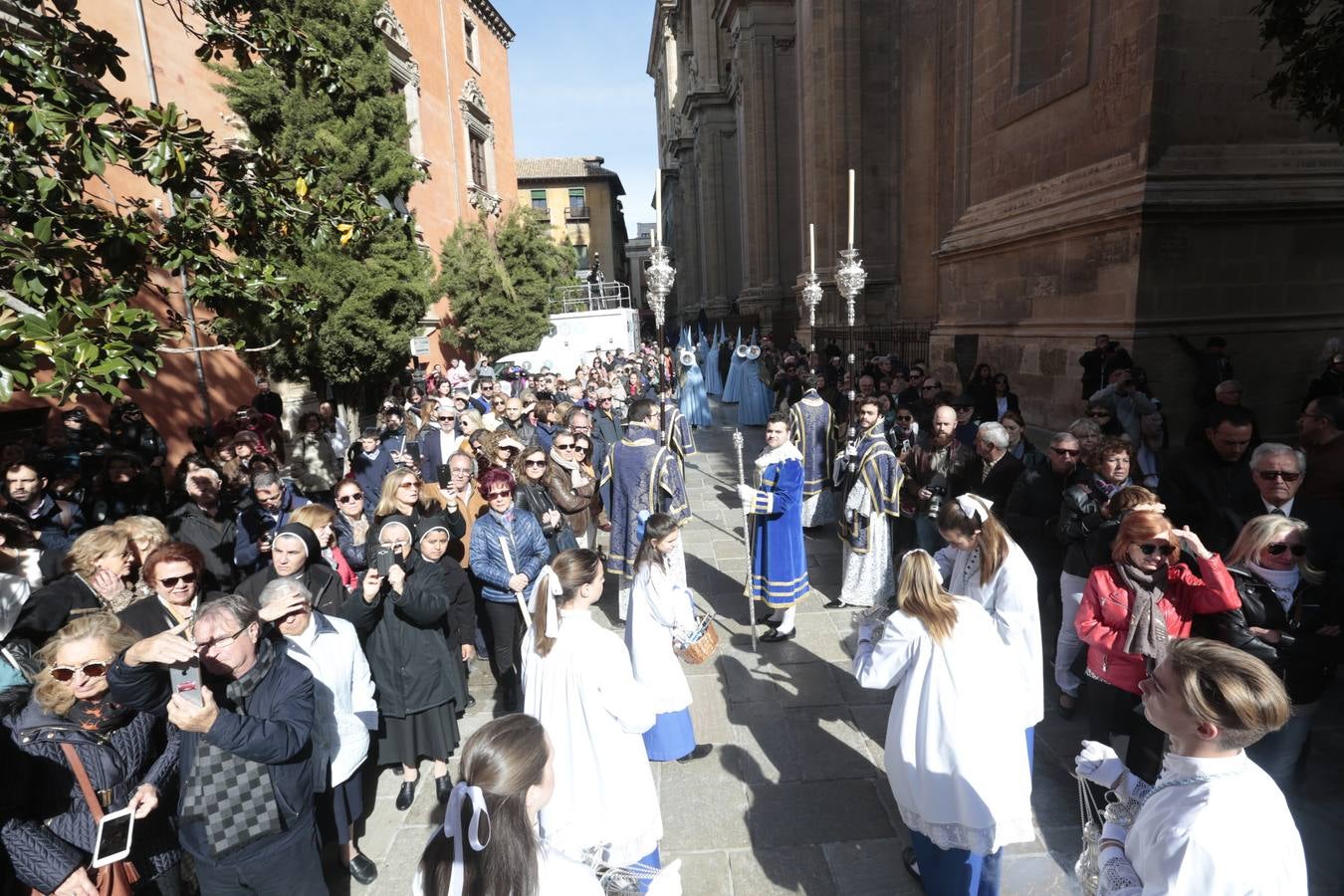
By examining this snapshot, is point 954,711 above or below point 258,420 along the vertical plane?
below

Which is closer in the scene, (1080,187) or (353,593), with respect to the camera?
(353,593)

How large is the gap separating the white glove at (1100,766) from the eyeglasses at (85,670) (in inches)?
136

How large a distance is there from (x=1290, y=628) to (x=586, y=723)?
3.05 metres

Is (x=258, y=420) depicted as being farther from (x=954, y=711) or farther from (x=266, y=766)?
(x=954, y=711)

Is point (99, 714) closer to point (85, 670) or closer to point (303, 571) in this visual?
point (85, 670)

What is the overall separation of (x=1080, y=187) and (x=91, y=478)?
10409mm

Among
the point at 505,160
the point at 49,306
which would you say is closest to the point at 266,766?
the point at 49,306

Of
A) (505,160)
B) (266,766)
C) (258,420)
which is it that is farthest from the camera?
(505,160)

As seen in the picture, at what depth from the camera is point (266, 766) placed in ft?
8.55

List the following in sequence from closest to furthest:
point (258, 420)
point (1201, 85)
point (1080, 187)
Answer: point (1201, 85), point (1080, 187), point (258, 420)

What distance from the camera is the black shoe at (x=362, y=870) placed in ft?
11.4

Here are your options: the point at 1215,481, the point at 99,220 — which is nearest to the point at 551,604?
the point at 99,220

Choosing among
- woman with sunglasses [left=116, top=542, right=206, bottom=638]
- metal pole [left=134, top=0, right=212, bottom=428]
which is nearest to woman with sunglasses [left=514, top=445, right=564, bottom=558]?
woman with sunglasses [left=116, top=542, right=206, bottom=638]

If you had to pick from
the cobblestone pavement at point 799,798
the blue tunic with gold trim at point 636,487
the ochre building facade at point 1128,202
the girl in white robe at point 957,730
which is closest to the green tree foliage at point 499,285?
the ochre building facade at point 1128,202
